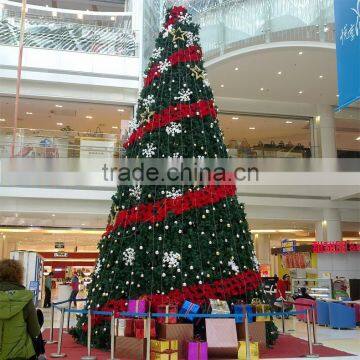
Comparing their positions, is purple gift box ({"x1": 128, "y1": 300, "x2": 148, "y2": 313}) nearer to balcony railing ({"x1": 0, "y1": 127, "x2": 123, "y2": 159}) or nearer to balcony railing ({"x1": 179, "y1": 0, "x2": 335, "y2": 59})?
balcony railing ({"x1": 0, "y1": 127, "x2": 123, "y2": 159})

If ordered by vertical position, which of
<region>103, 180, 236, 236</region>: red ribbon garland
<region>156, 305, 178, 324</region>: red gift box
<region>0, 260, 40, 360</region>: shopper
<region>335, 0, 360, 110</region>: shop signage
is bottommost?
<region>156, 305, 178, 324</region>: red gift box

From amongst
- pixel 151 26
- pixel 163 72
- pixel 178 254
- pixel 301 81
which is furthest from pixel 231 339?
pixel 151 26

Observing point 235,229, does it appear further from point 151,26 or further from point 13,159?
point 151,26

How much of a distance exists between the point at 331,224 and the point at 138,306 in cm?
1424

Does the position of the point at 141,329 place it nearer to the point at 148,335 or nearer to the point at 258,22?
the point at 148,335

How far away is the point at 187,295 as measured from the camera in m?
6.20

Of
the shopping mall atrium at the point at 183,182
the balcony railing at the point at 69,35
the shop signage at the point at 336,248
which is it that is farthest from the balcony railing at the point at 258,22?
the shop signage at the point at 336,248

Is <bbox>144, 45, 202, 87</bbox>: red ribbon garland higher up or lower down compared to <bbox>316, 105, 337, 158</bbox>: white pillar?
lower down

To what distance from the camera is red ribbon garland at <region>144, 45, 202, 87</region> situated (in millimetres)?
7176

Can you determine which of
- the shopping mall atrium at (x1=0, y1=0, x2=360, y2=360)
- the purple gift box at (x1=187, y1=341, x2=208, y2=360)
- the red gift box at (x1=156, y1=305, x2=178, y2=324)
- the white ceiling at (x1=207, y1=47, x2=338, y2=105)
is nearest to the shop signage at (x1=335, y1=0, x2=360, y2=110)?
the shopping mall atrium at (x1=0, y1=0, x2=360, y2=360)

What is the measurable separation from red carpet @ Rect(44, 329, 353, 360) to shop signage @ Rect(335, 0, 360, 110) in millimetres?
3355

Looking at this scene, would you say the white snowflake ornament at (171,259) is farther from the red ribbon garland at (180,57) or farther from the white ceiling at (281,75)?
the white ceiling at (281,75)

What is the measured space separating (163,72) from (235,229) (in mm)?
2566

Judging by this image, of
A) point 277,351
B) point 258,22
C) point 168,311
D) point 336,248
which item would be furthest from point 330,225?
point 168,311
